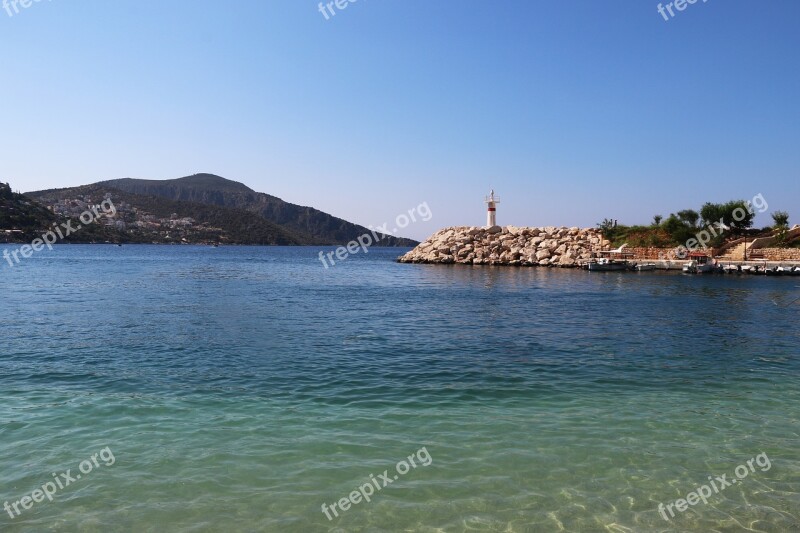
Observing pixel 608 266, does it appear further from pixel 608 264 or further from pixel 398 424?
pixel 398 424

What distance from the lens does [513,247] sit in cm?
7888

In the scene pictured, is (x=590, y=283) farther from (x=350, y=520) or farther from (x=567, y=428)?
(x=350, y=520)

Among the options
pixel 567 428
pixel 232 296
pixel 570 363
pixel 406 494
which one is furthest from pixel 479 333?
pixel 232 296

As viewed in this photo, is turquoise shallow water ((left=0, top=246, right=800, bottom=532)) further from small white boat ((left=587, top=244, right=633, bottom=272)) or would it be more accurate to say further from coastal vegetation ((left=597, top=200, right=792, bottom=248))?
coastal vegetation ((left=597, top=200, right=792, bottom=248))

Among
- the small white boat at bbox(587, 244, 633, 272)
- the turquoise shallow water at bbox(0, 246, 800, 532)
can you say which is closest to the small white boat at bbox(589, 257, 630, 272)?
the small white boat at bbox(587, 244, 633, 272)

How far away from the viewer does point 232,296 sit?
112ft

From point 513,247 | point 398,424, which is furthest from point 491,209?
point 398,424

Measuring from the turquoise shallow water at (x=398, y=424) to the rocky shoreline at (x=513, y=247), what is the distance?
53.3 metres

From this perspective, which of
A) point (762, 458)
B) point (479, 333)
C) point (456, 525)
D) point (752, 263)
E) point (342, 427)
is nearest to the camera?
point (456, 525)

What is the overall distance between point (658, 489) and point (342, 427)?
5.09 metres

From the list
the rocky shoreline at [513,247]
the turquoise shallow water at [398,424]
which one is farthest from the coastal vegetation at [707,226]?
the turquoise shallow water at [398,424]

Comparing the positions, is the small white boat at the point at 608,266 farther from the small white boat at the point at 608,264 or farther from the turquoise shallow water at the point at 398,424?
the turquoise shallow water at the point at 398,424

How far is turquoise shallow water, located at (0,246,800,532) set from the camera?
6.44m

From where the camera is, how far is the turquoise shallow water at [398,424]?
644 centimetres
